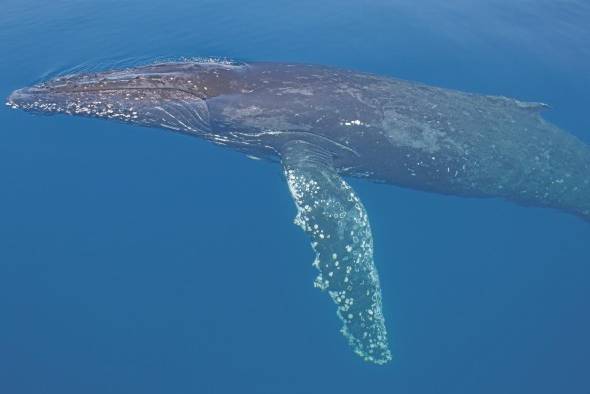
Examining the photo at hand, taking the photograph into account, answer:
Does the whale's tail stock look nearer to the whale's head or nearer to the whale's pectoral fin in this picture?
the whale's pectoral fin

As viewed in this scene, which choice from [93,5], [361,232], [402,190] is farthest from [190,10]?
[361,232]

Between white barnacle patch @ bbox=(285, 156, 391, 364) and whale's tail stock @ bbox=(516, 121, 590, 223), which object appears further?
whale's tail stock @ bbox=(516, 121, 590, 223)

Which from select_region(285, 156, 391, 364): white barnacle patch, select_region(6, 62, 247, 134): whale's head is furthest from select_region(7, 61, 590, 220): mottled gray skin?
select_region(285, 156, 391, 364): white barnacle patch

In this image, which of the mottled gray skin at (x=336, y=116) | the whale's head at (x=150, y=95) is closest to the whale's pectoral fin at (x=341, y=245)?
the mottled gray skin at (x=336, y=116)

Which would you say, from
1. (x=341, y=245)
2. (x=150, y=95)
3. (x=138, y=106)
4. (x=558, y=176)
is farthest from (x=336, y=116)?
(x=558, y=176)

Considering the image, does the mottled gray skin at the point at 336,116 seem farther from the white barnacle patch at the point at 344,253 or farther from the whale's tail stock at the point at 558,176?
the white barnacle patch at the point at 344,253

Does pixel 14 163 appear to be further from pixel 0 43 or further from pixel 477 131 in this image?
pixel 477 131
